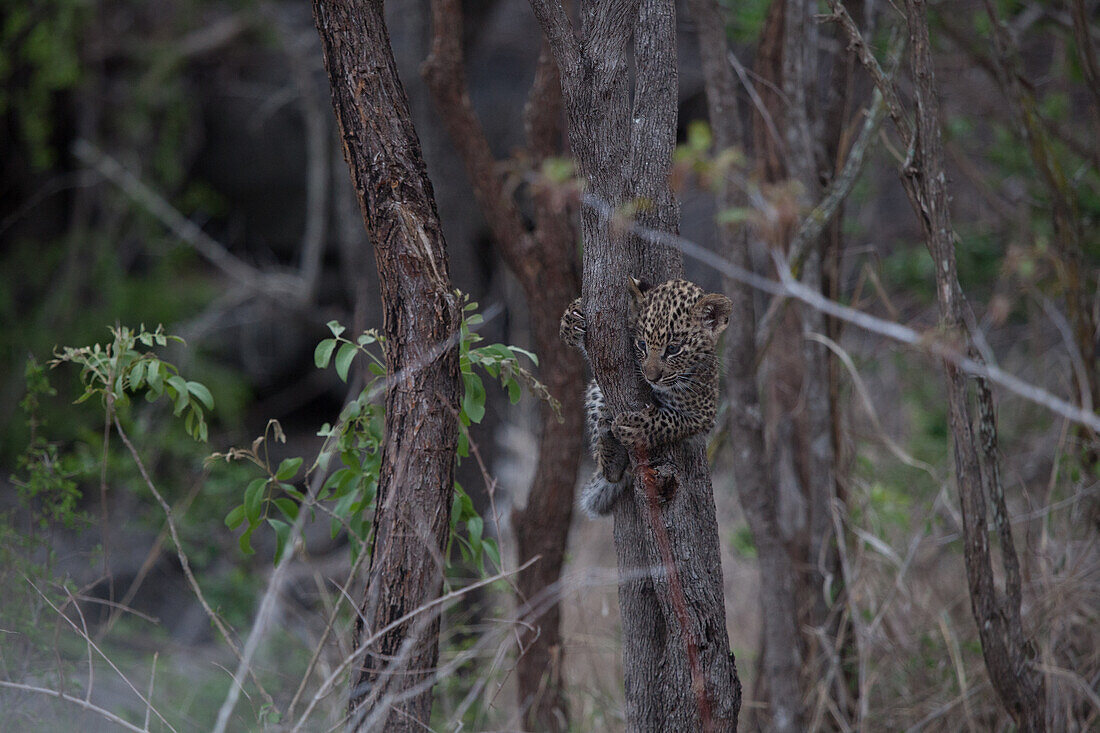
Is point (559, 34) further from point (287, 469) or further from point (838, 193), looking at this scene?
point (838, 193)

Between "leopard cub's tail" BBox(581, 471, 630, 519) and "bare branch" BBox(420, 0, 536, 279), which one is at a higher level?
"bare branch" BBox(420, 0, 536, 279)

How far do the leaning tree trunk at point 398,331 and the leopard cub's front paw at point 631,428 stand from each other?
1.74ft

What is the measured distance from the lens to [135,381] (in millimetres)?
2811

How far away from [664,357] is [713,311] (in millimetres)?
233

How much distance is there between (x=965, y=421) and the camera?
3.35m

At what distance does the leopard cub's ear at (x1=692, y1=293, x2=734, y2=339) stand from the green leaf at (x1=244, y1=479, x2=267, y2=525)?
5.13 feet

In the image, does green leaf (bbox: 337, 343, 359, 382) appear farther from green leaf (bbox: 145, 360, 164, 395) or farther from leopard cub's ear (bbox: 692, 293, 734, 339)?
leopard cub's ear (bbox: 692, 293, 734, 339)

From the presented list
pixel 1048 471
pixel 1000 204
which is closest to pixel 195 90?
pixel 1000 204

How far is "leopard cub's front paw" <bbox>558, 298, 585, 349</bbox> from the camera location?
2857 millimetres

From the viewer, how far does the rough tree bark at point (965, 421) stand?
10.8ft

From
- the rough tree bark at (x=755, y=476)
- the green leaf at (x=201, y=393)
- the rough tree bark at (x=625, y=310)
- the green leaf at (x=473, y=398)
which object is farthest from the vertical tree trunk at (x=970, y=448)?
the green leaf at (x=201, y=393)

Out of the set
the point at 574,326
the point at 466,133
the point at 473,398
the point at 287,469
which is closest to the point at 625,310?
the point at 574,326

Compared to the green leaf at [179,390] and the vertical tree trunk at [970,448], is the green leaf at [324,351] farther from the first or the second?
the vertical tree trunk at [970,448]

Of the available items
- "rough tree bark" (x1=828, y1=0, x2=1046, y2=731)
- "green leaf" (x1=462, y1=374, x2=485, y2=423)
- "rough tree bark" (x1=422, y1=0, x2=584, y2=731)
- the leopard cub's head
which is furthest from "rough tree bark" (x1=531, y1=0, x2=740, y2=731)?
"rough tree bark" (x1=422, y1=0, x2=584, y2=731)
